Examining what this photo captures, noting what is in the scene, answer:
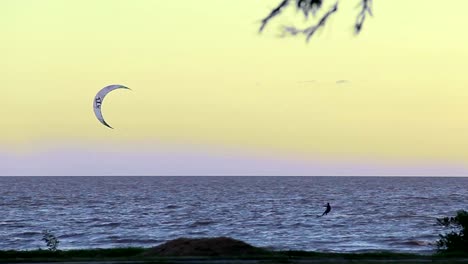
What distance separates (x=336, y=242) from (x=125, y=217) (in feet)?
108

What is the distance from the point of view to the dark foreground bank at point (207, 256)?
24.7 meters

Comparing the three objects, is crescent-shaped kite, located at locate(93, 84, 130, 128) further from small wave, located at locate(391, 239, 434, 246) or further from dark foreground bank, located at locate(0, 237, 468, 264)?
small wave, located at locate(391, 239, 434, 246)

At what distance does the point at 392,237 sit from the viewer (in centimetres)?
6000

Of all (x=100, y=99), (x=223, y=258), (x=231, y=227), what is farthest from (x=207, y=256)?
(x=231, y=227)

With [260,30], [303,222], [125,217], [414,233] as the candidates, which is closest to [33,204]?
[125,217]

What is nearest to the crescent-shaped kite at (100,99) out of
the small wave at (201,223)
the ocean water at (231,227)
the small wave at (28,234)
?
the ocean water at (231,227)

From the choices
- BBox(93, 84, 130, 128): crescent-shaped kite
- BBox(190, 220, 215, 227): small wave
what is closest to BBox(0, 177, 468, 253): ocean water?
BBox(190, 220, 215, 227): small wave

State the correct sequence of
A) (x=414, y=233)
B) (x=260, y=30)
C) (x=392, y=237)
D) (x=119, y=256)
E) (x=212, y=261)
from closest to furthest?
1. (x=260, y=30)
2. (x=212, y=261)
3. (x=119, y=256)
4. (x=392, y=237)
5. (x=414, y=233)

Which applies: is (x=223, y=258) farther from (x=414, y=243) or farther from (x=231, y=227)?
(x=231, y=227)

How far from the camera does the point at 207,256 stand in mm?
25453

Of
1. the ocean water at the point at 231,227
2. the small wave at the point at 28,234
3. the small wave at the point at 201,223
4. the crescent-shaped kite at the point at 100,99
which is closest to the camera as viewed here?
the crescent-shaped kite at the point at 100,99

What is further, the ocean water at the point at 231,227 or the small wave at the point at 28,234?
the small wave at the point at 28,234

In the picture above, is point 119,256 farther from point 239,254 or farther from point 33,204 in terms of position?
point 33,204

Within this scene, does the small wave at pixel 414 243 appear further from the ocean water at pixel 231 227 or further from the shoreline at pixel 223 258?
the shoreline at pixel 223 258
